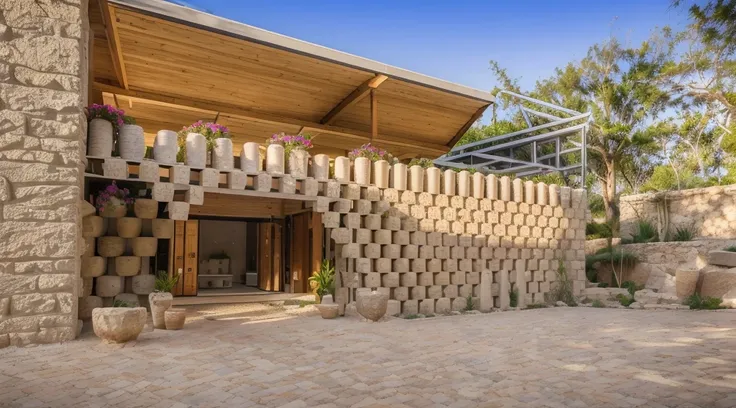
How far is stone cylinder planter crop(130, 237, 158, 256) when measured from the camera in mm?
7180

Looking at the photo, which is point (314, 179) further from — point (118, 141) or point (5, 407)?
point (5, 407)

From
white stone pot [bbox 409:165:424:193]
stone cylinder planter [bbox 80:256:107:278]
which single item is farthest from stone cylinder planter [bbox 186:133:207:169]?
white stone pot [bbox 409:165:424:193]

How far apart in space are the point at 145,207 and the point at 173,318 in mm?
1693

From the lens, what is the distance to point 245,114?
1077 cm

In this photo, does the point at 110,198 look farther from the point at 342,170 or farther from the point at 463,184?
the point at 463,184

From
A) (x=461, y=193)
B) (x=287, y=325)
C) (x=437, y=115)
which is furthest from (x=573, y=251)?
(x=287, y=325)

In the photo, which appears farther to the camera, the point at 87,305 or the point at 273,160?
the point at 273,160

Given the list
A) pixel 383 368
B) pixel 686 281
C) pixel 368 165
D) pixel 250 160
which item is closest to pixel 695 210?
pixel 686 281

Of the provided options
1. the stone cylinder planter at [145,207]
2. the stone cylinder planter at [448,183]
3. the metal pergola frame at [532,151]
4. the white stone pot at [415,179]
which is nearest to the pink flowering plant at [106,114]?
the stone cylinder planter at [145,207]

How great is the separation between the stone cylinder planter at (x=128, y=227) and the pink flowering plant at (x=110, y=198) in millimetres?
240

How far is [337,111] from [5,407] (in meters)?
8.73

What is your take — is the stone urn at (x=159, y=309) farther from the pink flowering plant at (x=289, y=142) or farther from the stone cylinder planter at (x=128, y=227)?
the pink flowering plant at (x=289, y=142)

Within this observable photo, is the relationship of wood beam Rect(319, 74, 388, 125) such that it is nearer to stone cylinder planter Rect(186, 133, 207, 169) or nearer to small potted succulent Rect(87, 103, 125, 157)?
stone cylinder planter Rect(186, 133, 207, 169)

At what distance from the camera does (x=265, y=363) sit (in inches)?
198
